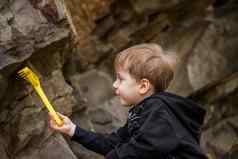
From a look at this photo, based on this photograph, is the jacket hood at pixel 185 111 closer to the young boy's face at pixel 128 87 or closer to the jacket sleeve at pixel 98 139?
the young boy's face at pixel 128 87

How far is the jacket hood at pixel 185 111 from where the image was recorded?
1.38 metres

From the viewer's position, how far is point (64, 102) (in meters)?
1.67

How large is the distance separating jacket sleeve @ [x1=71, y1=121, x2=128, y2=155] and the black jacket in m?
0.07

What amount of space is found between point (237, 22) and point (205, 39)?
23cm

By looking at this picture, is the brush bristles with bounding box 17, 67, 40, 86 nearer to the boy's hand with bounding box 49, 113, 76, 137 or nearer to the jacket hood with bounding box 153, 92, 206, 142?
the boy's hand with bounding box 49, 113, 76, 137

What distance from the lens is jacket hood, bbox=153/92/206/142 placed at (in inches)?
54.2

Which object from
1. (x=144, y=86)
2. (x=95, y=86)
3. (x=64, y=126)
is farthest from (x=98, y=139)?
(x=95, y=86)

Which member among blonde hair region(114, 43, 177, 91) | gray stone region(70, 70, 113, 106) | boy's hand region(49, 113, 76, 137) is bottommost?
gray stone region(70, 70, 113, 106)

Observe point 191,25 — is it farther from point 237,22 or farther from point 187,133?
point 187,133

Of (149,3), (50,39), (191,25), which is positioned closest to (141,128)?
(50,39)

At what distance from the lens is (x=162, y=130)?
1303 mm

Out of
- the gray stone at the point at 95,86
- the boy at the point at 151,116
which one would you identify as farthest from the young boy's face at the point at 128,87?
the gray stone at the point at 95,86

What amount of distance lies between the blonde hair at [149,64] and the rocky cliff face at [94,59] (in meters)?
0.24

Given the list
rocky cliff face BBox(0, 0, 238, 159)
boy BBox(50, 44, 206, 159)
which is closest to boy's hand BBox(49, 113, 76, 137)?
boy BBox(50, 44, 206, 159)
